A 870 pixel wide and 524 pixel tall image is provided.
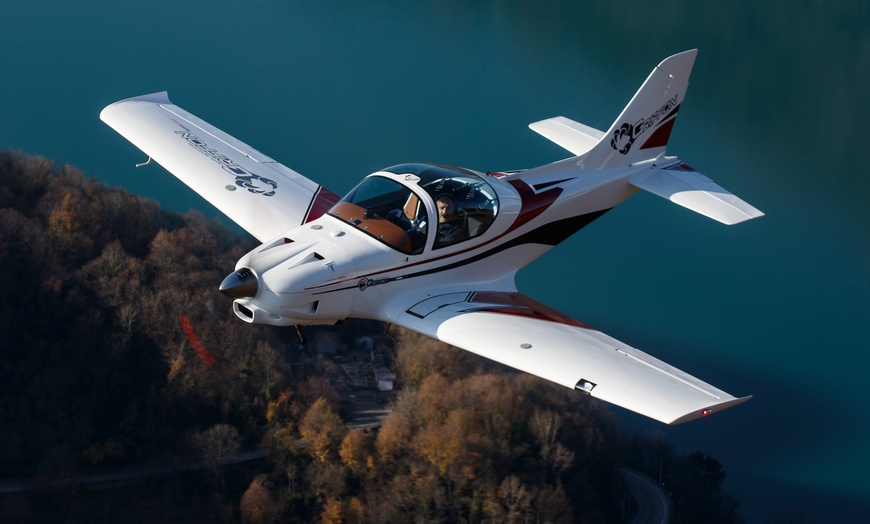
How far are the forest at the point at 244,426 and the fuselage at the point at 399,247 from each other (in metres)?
12.8

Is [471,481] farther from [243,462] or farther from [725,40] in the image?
[725,40]

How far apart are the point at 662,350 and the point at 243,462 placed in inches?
507

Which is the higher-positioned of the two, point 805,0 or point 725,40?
point 805,0

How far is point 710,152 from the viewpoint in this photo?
115 ft

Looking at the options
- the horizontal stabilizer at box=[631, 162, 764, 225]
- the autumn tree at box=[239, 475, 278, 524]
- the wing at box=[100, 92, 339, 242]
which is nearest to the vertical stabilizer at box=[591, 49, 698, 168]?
the horizontal stabilizer at box=[631, 162, 764, 225]

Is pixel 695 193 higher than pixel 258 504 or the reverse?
higher

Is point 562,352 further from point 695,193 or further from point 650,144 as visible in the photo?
point 650,144

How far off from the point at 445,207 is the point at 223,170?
4.53m

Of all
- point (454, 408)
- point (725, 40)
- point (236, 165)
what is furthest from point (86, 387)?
point (725, 40)

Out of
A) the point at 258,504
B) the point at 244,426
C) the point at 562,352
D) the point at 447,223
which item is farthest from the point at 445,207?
the point at 244,426

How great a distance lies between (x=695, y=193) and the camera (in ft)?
53.4

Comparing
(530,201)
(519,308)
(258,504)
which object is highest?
(530,201)

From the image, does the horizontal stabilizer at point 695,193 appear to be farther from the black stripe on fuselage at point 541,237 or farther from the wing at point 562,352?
the wing at point 562,352

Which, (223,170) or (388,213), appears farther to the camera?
(223,170)
